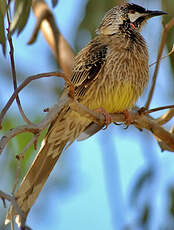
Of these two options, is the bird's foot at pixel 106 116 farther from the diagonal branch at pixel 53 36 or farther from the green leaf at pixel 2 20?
the green leaf at pixel 2 20

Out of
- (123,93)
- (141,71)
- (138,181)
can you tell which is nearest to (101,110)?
(123,93)

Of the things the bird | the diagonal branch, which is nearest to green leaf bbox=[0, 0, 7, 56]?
the bird

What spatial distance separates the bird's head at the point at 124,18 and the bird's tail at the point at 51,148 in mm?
745

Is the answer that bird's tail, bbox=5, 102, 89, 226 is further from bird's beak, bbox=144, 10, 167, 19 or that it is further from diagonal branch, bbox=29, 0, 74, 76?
bird's beak, bbox=144, 10, 167, 19

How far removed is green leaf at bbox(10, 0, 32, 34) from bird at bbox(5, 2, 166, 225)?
3.32 feet

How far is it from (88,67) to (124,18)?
0.60m

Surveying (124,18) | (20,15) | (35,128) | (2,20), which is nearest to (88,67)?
(124,18)

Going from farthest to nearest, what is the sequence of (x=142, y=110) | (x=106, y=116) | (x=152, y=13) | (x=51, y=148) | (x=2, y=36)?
(x=152, y=13) → (x=51, y=148) → (x=106, y=116) → (x=142, y=110) → (x=2, y=36)

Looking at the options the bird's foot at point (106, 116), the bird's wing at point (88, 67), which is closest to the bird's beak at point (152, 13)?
the bird's wing at point (88, 67)

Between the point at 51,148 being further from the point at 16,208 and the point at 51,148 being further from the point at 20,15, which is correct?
the point at 16,208

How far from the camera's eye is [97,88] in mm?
3178

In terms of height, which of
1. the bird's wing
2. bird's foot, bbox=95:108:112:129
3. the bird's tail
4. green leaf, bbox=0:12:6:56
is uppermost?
green leaf, bbox=0:12:6:56

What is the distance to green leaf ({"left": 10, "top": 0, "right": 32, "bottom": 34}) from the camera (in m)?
2.02

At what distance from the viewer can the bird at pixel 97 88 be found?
10.4 ft
